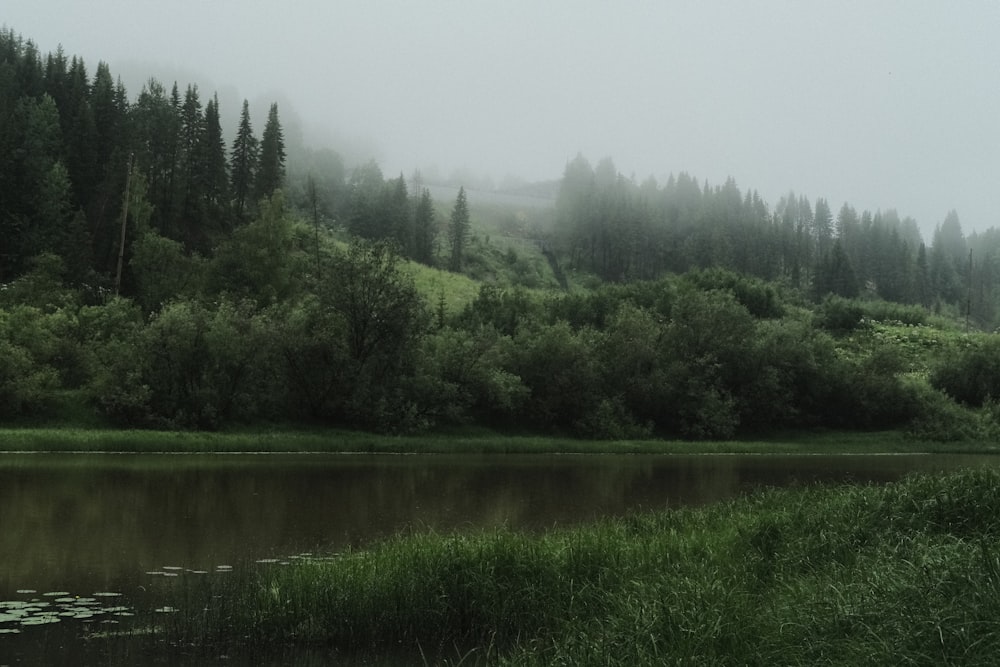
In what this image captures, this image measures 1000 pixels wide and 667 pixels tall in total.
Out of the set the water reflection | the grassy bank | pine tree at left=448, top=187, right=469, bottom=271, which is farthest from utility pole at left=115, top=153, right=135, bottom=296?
pine tree at left=448, top=187, right=469, bottom=271

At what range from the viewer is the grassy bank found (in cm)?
4212

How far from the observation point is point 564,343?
231 feet

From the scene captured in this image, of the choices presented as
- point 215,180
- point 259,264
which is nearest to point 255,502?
point 259,264

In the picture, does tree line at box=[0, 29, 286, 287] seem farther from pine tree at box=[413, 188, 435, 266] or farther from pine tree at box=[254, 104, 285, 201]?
pine tree at box=[413, 188, 435, 266]

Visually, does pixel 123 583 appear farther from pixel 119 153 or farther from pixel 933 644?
pixel 119 153

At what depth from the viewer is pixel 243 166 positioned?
369 feet

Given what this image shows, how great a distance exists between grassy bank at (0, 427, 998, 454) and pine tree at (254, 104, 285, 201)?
65571mm

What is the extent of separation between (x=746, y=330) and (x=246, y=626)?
75.8m

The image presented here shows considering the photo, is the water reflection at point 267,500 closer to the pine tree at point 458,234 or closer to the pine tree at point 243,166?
the pine tree at point 243,166

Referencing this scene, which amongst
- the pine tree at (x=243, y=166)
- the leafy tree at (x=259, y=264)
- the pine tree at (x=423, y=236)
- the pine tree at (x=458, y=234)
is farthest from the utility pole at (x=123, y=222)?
the pine tree at (x=458, y=234)

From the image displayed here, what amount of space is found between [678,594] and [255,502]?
19539mm

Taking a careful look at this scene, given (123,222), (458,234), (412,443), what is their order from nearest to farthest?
1. (412,443)
2. (123,222)
3. (458,234)

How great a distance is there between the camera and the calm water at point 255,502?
16.5 meters

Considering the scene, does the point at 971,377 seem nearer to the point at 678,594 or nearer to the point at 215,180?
the point at 678,594
